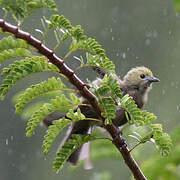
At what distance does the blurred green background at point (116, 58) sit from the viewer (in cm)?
1180

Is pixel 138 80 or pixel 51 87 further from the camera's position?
pixel 138 80

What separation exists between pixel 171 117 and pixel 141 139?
844cm

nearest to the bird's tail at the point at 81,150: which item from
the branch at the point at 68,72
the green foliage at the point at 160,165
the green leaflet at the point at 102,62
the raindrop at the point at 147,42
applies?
the green foliage at the point at 160,165

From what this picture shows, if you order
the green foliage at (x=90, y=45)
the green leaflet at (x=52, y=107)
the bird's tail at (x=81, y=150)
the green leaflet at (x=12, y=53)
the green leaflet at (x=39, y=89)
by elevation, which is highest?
the green foliage at (x=90, y=45)

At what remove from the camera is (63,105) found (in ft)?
6.56

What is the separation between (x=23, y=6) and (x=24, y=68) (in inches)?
9.5

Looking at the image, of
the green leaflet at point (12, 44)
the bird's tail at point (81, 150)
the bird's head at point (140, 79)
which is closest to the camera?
the green leaflet at point (12, 44)

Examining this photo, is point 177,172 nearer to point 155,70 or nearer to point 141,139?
point 141,139

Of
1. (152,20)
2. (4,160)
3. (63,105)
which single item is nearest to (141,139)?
(63,105)

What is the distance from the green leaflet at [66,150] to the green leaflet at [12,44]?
488mm

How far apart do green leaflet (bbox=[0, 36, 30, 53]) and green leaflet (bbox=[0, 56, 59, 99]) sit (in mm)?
57

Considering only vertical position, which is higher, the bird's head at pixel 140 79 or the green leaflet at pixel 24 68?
the green leaflet at pixel 24 68

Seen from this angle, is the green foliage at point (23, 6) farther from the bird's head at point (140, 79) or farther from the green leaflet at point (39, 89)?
the bird's head at point (140, 79)

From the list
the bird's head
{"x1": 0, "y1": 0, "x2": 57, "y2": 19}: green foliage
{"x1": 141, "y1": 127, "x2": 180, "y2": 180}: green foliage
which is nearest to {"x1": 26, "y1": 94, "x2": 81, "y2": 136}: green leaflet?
{"x1": 0, "y1": 0, "x2": 57, "y2": 19}: green foliage
